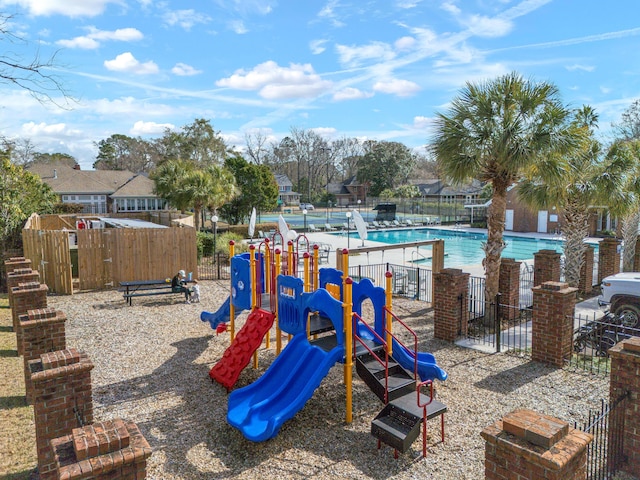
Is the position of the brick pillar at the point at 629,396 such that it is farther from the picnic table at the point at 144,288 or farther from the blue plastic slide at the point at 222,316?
the picnic table at the point at 144,288

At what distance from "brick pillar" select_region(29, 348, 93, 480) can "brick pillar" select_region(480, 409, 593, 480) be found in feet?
13.2

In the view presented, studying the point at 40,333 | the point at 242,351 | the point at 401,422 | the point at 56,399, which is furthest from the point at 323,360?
the point at 40,333

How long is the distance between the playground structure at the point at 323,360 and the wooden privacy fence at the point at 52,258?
357 inches

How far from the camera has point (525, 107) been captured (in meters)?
10.7

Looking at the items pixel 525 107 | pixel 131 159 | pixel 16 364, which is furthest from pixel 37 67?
pixel 131 159

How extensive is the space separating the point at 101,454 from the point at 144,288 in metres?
12.1

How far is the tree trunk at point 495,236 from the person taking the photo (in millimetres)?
11211

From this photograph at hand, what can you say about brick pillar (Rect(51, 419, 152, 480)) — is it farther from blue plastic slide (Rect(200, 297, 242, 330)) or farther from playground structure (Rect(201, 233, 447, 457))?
blue plastic slide (Rect(200, 297, 242, 330))

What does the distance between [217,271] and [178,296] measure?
3.39 m

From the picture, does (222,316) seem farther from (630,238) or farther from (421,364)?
(630,238)

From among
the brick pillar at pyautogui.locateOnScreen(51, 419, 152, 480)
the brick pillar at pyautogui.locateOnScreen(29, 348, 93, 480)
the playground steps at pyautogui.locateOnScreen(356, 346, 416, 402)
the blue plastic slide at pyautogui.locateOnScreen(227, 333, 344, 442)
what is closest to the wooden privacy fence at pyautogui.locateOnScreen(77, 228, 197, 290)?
the blue plastic slide at pyautogui.locateOnScreen(227, 333, 344, 442)

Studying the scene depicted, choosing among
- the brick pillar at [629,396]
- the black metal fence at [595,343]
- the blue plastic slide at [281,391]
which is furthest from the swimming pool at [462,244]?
the brick pillar at [629,396]

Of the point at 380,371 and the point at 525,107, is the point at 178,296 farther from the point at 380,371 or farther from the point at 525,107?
the point at 525,107

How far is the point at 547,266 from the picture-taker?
13.7m
